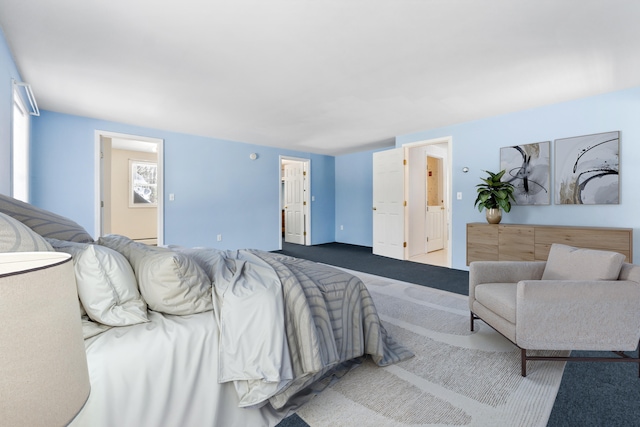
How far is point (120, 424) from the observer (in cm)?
111

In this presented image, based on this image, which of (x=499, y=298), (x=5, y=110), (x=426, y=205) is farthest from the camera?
(x=426, y=205)

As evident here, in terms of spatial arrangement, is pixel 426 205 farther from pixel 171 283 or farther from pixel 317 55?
pixel 171 283

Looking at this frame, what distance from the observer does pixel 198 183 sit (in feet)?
17.1

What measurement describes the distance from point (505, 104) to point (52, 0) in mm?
4441

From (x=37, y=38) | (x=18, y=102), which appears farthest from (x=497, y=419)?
(x=18, y=102)

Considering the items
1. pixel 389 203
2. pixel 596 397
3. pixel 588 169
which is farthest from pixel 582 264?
pixel 389 203

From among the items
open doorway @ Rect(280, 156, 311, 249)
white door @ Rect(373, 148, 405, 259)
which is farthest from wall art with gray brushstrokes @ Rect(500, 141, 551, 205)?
open doorway @ Rect(280, 156, 311, 249)

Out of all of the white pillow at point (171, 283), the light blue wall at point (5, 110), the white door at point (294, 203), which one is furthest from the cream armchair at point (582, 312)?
the white door at point (294, 203)

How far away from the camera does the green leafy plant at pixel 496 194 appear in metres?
3.89

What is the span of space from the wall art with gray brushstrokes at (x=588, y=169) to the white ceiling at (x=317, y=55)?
1.84 ft

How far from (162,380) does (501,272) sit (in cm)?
242

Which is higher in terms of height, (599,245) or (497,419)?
(599,245)

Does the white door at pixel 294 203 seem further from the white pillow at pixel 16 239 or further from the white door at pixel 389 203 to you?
the white pillow at pixel 16 239

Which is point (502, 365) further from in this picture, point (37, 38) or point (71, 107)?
point (71, 107)
